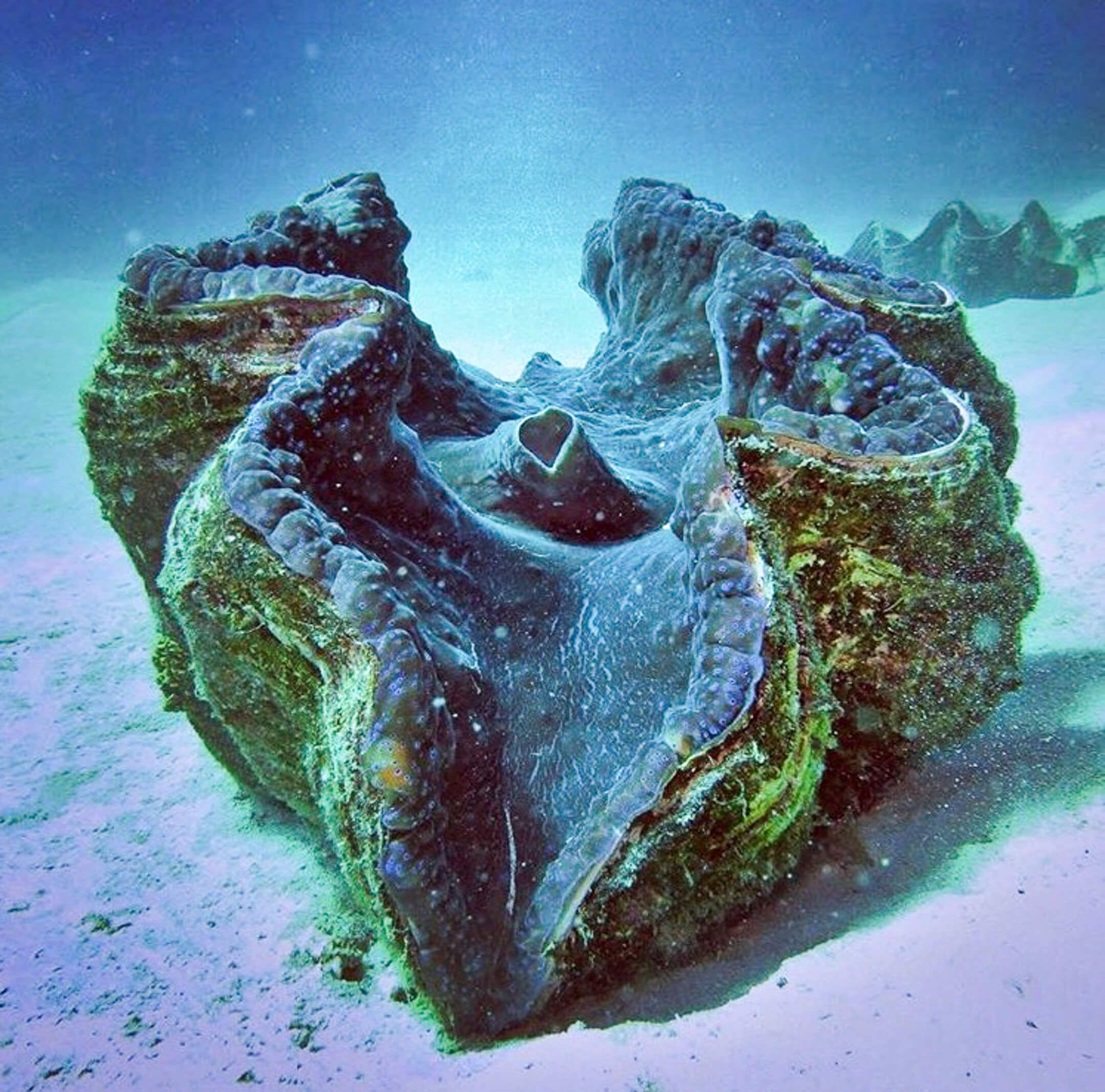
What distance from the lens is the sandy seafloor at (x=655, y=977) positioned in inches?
47.6

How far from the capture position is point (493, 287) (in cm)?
1565

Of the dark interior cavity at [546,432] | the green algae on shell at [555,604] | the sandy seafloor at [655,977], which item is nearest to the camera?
the sandy seafloor at [655,977]

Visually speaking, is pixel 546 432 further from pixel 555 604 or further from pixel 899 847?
pixel 899 847

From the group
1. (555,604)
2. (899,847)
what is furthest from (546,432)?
(899,847)

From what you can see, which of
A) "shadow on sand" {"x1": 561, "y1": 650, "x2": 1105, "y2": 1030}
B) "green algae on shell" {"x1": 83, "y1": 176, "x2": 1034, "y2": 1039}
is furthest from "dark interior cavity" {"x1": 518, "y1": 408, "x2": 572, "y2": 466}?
"shadow on sand" {"x1": 561, "y1": 650, "x2": 1105, "y2": 1030}

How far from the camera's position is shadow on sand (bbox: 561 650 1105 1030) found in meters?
1.52

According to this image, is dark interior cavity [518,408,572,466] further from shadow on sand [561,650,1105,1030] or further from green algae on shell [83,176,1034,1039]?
shadow on sand [561,650,1105,1030]

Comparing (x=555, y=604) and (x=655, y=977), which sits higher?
(x=555, y=604)

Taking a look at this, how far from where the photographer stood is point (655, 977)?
5.14 feet

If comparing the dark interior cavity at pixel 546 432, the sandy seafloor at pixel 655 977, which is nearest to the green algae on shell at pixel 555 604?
the dark interior cavity at pixel 546 432

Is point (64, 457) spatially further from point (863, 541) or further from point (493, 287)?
point (493, 287)

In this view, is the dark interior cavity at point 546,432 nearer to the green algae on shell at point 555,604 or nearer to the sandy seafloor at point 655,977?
the green algae on shell at point 555,604

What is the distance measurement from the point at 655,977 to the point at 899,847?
58 cm

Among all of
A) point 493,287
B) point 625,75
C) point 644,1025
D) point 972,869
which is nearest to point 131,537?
point 644,1025
